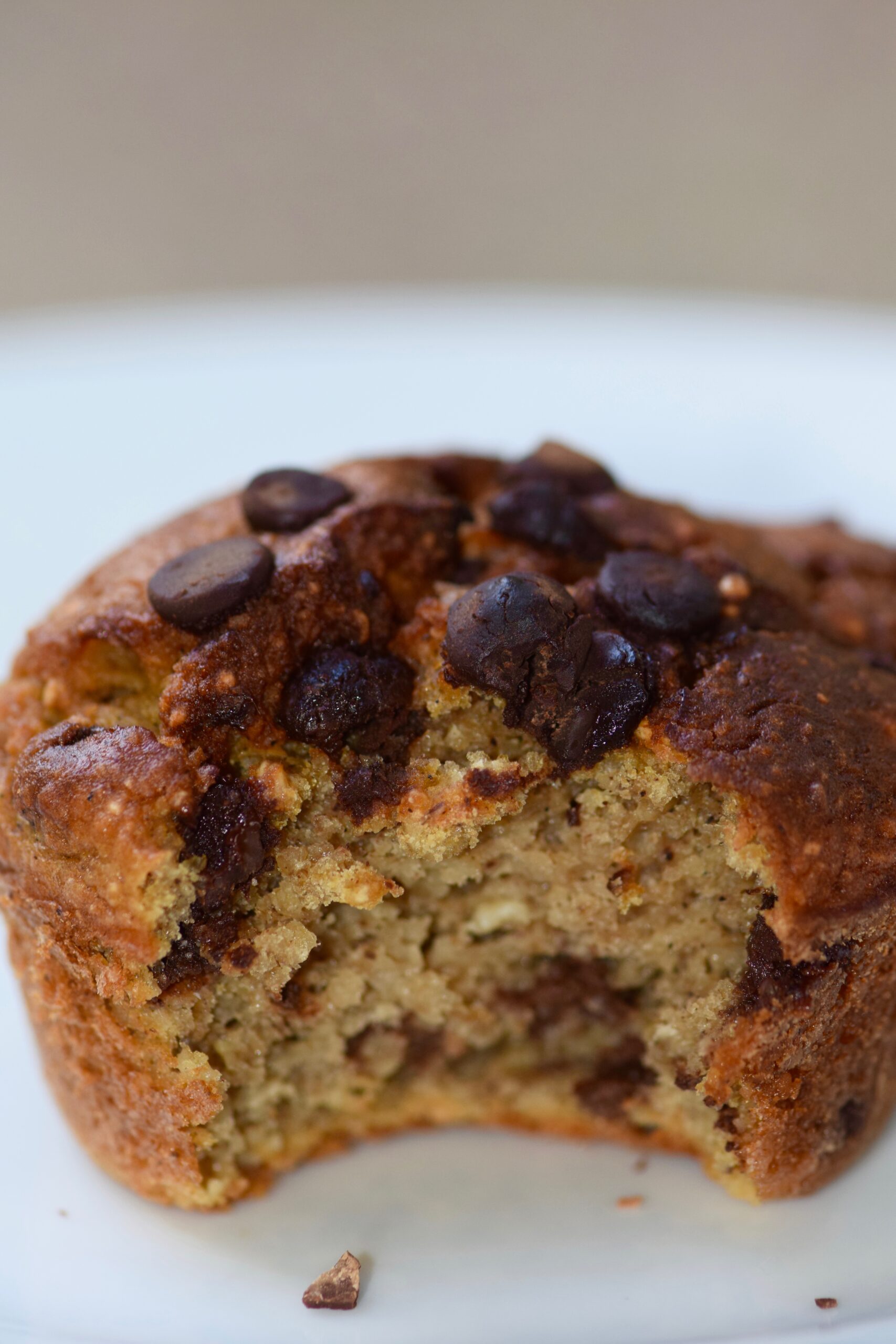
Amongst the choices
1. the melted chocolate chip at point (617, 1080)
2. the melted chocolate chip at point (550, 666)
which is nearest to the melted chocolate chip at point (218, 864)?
the melted chocolate chip at point (550, 666)

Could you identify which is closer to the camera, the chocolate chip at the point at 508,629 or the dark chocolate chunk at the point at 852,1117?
the chocolate chip at the point at 508,629

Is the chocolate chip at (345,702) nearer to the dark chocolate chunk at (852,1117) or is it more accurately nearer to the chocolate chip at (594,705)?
the chocolate chip at (594,705)

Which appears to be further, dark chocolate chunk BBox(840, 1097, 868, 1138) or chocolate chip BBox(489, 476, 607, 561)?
chocolate chip BBox(489, 476, 607, 561)

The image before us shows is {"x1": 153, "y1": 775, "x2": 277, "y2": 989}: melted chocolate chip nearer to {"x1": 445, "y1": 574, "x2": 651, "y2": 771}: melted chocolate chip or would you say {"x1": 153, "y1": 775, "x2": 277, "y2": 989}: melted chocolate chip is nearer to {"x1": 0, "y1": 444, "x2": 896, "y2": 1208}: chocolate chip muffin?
{"x1": 0, "y1": 444, "x2": 896, "y2": 1208}: chocolate chip muffin

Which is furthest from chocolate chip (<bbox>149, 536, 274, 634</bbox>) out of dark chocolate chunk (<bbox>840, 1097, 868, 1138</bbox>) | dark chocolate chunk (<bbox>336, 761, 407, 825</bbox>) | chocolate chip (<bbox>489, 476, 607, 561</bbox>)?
dark chocolate chunk (<bbox>840, 1097, 868, 1138</bbox>)

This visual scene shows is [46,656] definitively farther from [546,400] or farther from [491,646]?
[546,400]

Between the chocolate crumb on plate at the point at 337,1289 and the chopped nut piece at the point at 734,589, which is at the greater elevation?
the chopped nut piece at the point at 734,589
